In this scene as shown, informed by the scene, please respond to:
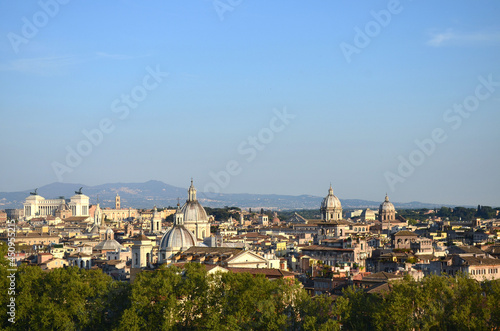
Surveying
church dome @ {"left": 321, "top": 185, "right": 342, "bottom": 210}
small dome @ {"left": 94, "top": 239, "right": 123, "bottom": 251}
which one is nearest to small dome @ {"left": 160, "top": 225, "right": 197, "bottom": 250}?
small dome @ {"left": 94, "top": 239, "right": 123, "bottom": 251}

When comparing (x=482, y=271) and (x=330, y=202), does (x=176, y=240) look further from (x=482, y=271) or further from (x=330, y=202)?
(x=330, y=202)

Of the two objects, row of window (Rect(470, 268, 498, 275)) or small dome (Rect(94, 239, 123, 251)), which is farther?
small dome (Rect(94, 239, 123, 251))

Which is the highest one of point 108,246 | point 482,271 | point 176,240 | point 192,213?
point 192,213

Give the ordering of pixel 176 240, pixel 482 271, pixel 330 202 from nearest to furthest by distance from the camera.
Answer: pixel 482 271, pixel 176 240, pixel 330 202

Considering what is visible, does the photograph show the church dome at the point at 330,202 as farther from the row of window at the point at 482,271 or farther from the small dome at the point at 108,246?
the row of window at the point at 482,271

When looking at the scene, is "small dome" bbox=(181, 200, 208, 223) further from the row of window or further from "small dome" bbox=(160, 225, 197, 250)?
the row of window

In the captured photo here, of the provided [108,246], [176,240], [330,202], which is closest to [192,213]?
[108,246]

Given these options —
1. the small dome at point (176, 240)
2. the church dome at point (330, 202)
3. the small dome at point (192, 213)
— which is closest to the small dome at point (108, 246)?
the small dome at point (192, 213)

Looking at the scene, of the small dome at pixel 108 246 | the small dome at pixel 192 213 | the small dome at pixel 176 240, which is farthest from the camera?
the small dome at pixel 192 213

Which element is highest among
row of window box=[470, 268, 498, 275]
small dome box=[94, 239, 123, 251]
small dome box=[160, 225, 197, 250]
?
small dome box=[160, 225, 197, 250]

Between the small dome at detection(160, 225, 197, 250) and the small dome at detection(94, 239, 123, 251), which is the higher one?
the small dome at detection(160, 225, 197, 250)

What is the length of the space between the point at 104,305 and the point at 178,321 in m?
3.26

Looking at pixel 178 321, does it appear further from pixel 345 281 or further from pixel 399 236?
pixel 399 236

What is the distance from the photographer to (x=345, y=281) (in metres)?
47.9
